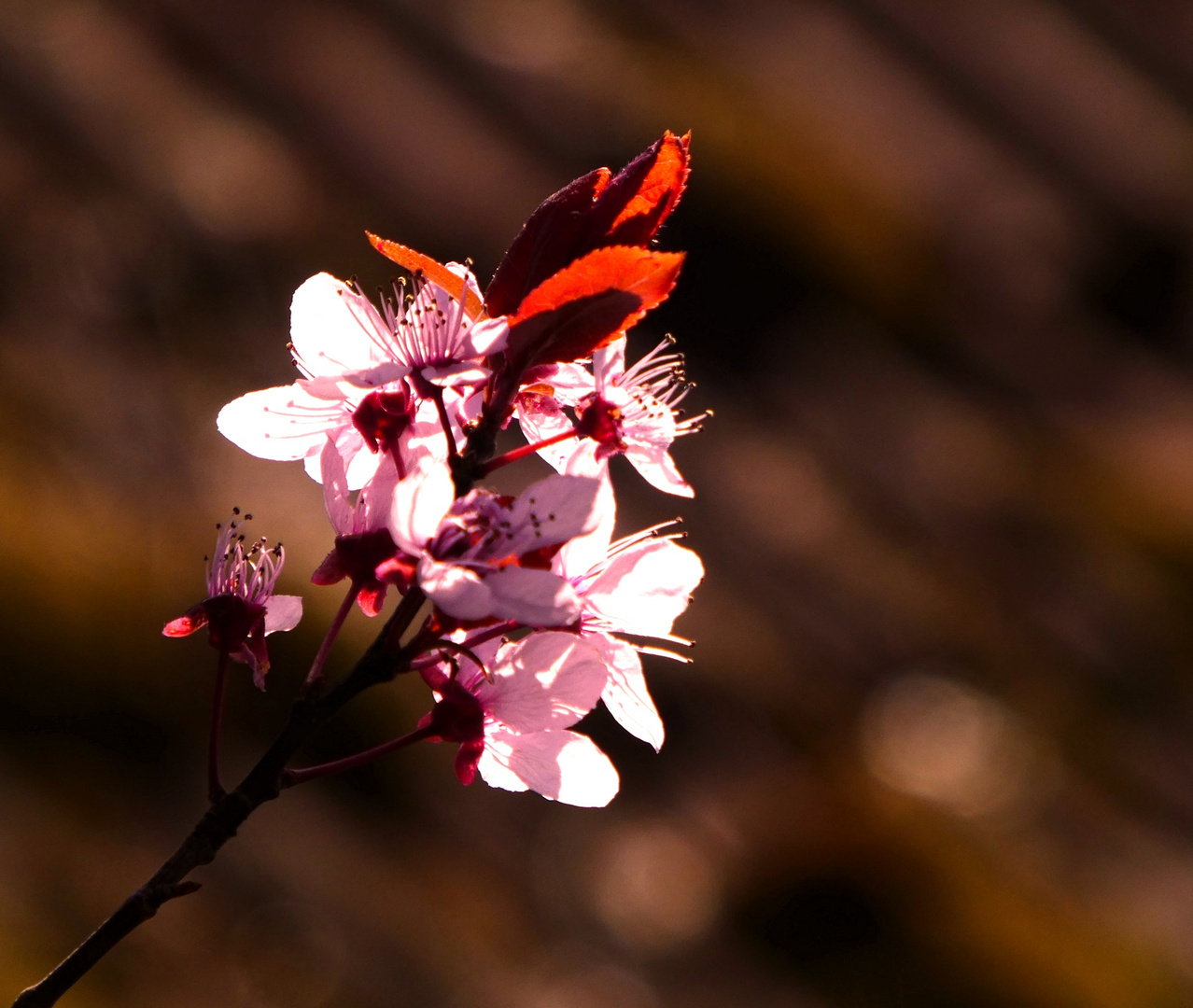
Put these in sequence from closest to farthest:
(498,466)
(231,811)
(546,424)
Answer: (231,811)
(498,466)
(546,424)

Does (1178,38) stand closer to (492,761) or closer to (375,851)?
(375,851)

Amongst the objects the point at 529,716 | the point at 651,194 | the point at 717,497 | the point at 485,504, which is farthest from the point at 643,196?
the point at 717,497

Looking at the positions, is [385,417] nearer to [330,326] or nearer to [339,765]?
[330,326]

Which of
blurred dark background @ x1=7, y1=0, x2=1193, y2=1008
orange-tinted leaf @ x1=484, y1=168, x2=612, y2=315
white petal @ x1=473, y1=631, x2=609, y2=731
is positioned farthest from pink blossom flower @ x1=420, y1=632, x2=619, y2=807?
blurred dark background @ x1=7, y1=0, x2=1193, y2=1008

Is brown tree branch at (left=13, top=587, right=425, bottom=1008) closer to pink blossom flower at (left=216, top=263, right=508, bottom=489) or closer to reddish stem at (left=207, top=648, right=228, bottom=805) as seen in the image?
reddish stem at (left=207, top=648, right=228, bottom=805)

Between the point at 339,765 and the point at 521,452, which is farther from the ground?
the point at 521,452

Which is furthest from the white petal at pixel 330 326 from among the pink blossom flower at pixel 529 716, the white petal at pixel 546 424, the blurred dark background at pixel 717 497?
the blurred dark background at pixel 717 497

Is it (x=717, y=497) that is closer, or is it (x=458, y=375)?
(x=458, y=375)
